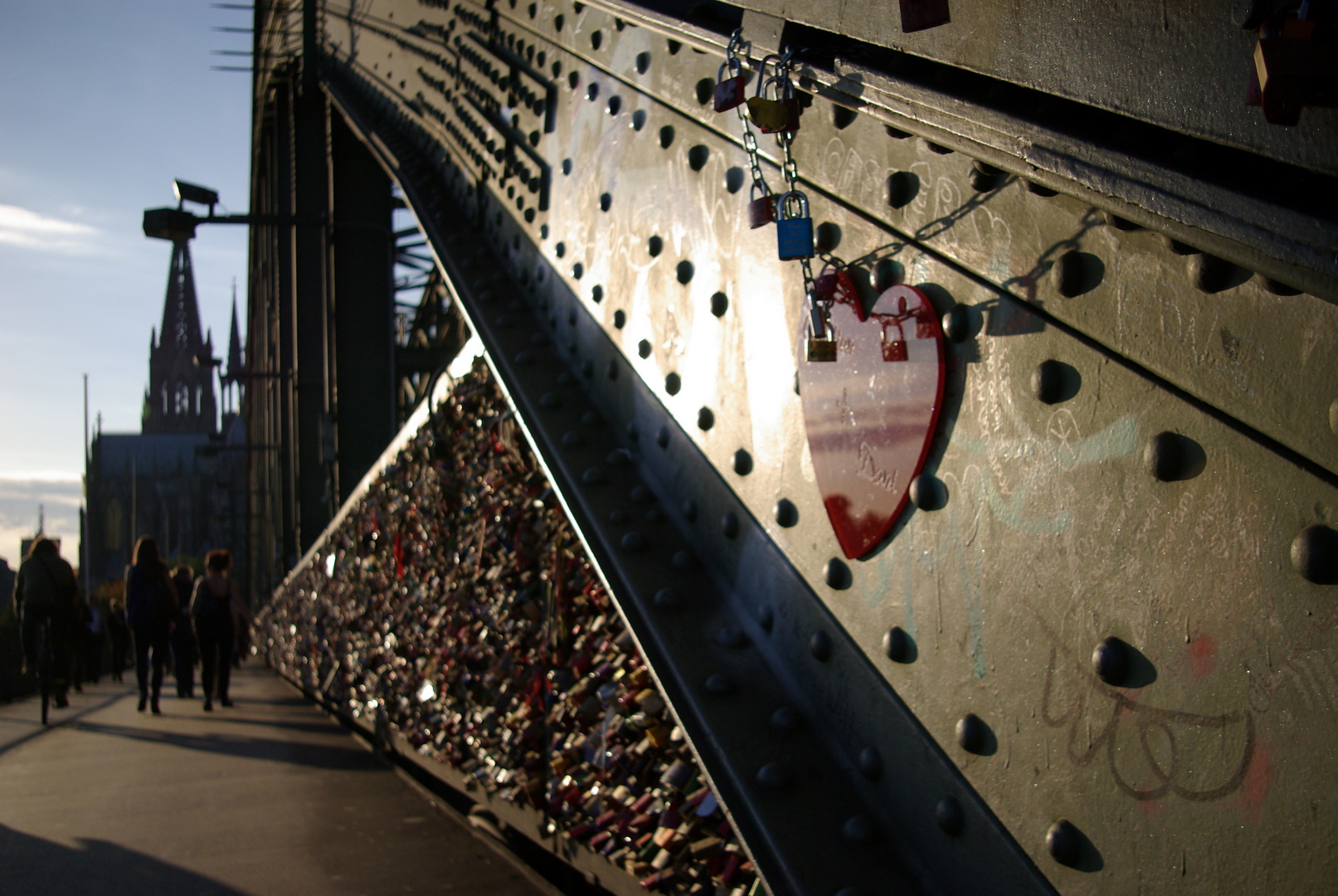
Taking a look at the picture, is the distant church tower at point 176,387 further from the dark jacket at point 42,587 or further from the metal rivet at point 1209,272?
the metal rivet at point 1209,272

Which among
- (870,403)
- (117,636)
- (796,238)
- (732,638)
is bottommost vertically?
(117,636)

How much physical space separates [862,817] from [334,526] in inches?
236

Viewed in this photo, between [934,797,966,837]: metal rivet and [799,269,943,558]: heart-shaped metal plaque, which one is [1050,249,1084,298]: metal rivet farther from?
[934,797,966,837]: metal rivet

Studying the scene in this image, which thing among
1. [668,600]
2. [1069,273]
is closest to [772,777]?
[668,600]

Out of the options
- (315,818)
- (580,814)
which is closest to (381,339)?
(315,818)

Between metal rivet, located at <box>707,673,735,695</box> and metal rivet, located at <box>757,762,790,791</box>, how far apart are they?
0.66 feet

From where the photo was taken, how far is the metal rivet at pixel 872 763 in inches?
62.7

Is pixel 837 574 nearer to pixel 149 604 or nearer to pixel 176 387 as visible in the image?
pixel 149 604

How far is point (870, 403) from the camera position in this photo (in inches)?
63.5

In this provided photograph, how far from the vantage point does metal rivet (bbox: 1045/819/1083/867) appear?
4.11 feet

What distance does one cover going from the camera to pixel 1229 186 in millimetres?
977

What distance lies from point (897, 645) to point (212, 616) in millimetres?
8819

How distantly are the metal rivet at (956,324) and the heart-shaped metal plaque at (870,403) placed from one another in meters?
0.01

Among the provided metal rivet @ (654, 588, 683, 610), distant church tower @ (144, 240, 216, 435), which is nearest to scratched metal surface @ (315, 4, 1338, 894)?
metal rivet @ (654, 588, 683, 610)
